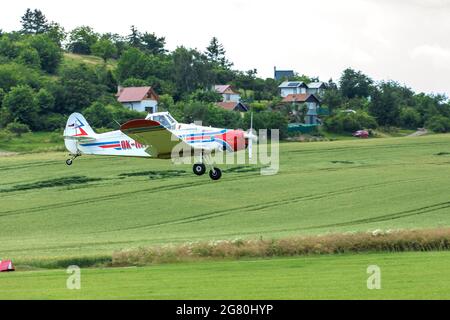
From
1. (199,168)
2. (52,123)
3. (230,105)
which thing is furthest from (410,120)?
(199,168)

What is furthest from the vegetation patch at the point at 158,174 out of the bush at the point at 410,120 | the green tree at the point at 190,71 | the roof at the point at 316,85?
the roof at the point at 316,85

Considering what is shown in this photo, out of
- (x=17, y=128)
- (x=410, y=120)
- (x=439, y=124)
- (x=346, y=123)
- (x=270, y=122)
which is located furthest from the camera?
(x=410, y=120)

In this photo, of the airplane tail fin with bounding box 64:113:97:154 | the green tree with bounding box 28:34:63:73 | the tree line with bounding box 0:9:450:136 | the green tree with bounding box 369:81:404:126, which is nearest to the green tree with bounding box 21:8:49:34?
the tree line with bounding box 0:9:450:136

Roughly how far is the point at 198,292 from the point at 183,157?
18.9 metres

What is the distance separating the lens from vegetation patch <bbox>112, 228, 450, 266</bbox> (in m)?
31.1

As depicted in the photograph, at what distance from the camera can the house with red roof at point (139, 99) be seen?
94000 mm

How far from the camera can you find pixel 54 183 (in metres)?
55.6

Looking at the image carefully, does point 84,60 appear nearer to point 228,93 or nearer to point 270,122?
point 228,93

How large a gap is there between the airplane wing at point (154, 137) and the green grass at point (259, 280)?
10.4 metres

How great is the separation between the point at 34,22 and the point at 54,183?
124437mm

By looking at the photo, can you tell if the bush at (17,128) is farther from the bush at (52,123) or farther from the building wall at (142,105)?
the building wall at (142,105)

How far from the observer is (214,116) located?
80562 mm

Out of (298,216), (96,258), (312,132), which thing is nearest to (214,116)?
(312,132)
